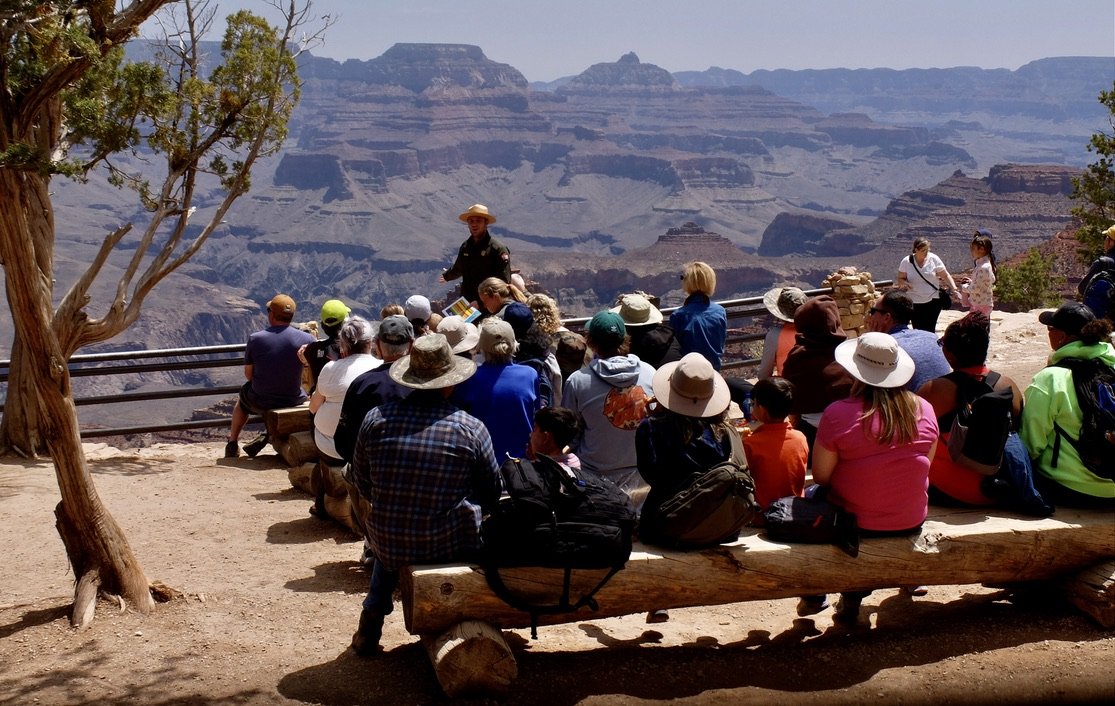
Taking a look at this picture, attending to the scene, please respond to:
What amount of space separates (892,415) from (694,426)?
955 millimetres

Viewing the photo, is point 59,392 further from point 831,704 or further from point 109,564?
point 831,704

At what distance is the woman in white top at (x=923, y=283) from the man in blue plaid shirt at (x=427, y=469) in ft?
24.1

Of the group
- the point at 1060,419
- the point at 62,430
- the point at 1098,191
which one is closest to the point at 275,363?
the point at 62,430

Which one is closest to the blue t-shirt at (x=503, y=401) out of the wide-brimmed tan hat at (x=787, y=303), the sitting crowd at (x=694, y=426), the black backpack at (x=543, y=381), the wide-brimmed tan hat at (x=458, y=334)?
the sitting crowd at (x=694, y=426)

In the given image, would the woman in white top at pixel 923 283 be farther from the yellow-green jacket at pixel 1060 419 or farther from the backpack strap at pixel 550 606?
the backpack strap at pixel 550 606

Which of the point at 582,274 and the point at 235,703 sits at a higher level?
the point at 235,703

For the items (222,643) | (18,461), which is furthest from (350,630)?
(18,461)

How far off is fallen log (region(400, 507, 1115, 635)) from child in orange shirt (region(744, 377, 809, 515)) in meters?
0.25

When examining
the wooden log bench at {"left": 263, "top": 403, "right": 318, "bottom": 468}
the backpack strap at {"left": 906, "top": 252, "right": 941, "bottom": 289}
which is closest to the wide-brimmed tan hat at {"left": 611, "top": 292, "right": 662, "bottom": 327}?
the wooden log bench at {"left": 263, "top": 403, "right": 318, "bottom": 468}

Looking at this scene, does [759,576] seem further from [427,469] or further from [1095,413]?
[1095,413]

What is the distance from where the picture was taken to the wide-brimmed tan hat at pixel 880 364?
5.32 meters

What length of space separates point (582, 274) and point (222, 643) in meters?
165

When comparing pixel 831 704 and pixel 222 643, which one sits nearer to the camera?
pixel 831 704

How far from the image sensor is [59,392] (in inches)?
240
